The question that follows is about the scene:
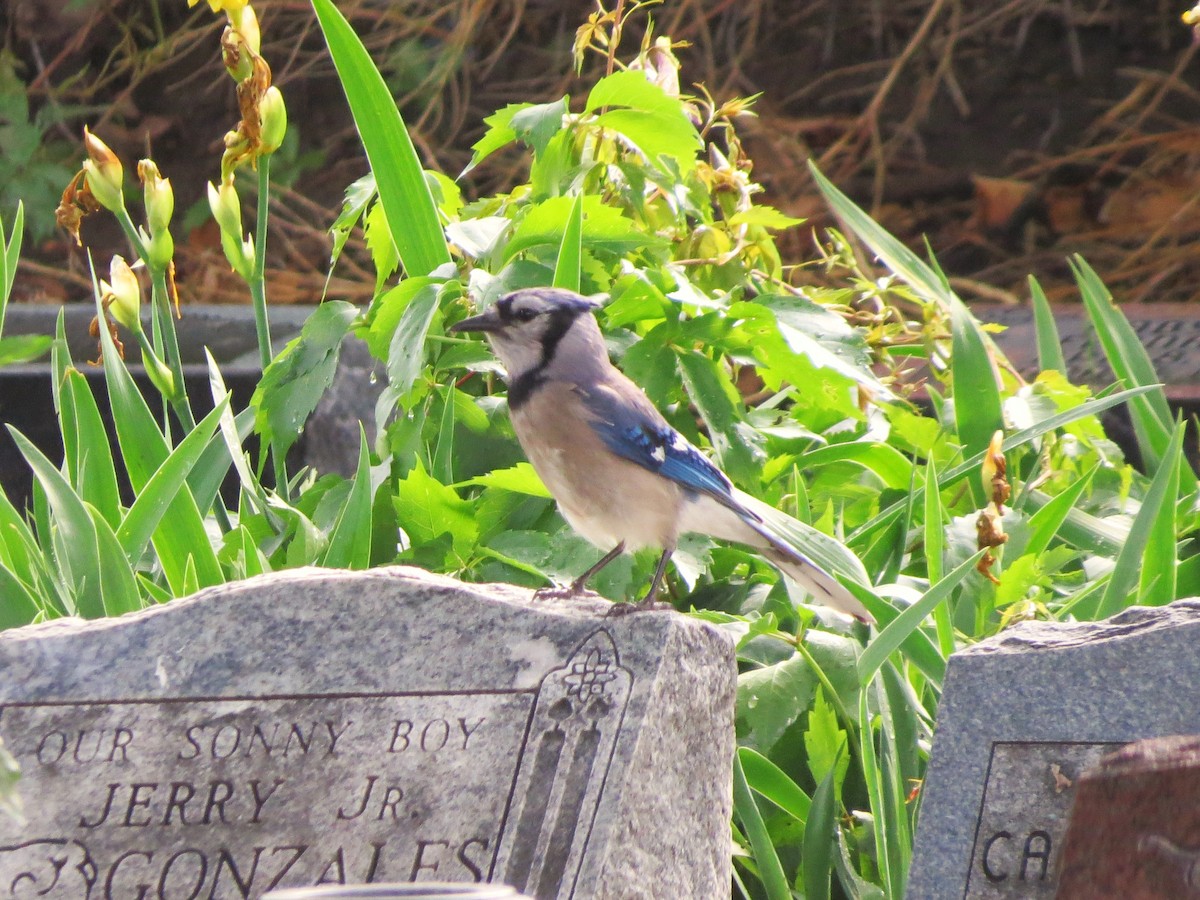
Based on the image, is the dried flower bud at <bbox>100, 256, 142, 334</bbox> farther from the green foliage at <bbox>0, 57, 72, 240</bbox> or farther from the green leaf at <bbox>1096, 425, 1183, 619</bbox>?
the green foliage at <bbox>0, 57, 72, 240</bbox>

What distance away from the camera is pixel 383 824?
179cm

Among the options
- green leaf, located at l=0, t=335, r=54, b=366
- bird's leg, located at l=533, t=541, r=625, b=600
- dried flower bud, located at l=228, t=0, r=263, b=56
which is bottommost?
green leaf, located at l=0, t=335, r=54, b=366

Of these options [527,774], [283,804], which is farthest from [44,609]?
[527,774]

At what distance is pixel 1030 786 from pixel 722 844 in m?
0.36

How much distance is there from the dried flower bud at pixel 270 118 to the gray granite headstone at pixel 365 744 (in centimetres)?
88

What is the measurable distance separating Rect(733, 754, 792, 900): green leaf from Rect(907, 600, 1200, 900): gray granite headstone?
0.93ft

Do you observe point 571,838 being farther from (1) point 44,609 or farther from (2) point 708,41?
(2) point 708,41

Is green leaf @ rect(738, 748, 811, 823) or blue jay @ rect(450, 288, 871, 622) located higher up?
blue jay @ rect(450, 288, 871, 622)

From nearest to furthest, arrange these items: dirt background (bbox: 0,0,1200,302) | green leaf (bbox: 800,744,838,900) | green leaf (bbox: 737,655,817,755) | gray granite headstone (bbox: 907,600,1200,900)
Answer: gray granite headstone (bbox: 907,600,1200,900)
green leaf (bbox: 800,744,838,900)
green leaf (bbox: 737,655,817,755)
dirt background (bbox: 0,0,1200,302)

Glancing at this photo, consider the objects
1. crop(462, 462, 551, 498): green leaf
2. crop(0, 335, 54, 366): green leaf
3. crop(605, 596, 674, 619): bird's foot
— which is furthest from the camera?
crop(0, 335, 54, 366): green leaf

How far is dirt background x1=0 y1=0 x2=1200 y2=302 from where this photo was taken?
5219mm

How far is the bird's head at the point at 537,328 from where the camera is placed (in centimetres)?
214

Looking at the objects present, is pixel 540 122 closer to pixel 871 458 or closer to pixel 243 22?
pixel 243 22

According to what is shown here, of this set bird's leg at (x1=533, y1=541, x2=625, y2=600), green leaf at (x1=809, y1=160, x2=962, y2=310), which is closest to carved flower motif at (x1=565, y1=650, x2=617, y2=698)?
bird's leg at (x1=533, y1=541, x2=625, y2=600)
